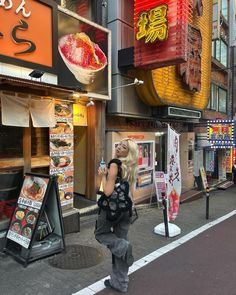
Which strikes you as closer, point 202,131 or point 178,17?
point 178,17

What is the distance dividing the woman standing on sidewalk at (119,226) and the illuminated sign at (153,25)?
4683mm

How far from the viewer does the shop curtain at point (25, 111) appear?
236 inches

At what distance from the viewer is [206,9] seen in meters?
12.9

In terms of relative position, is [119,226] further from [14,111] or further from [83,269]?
[14,111]

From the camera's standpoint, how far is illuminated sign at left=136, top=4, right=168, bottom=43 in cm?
796

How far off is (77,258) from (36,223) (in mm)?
1088

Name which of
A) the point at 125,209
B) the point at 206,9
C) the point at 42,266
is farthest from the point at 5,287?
the point at 206,9

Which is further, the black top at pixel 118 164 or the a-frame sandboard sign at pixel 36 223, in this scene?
the a-frame sandboard sign at pixel 36 223

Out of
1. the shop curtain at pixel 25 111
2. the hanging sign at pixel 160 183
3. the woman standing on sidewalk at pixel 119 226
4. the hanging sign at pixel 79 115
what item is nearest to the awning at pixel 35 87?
the shop curtain at pixel 25 111

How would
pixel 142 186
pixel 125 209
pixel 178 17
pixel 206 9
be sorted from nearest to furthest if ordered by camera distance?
pixel 125 209 < pixel 178 17 < pixel 142 186 < pixel 206 9

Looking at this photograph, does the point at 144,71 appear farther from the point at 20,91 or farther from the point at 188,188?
the point at 188,188

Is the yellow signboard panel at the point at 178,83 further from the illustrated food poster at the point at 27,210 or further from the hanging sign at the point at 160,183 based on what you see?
the illustrated food poster at the point at 27,210

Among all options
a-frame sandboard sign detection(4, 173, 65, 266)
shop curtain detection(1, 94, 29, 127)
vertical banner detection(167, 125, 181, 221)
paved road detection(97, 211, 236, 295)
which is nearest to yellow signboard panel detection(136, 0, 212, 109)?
vertical banner detection(167, 125, 181, 221)

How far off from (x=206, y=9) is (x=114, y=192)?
37.6 feet
